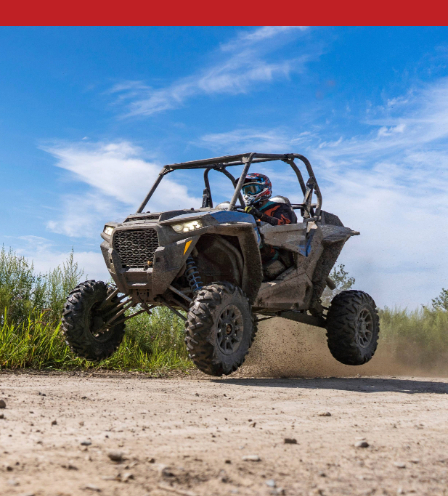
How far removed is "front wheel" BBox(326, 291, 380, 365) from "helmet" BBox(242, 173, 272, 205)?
2180mm

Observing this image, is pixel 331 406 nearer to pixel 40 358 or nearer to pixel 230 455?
pixel 230 455

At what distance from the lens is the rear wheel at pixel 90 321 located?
748 cm

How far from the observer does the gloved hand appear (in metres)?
7.54

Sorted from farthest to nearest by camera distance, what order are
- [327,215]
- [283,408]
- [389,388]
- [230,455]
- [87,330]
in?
1. [327,215]
2. [87,330]
3. [389,388]
4. [283,408]
5. [230,455]

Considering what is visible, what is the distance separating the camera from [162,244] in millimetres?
6648

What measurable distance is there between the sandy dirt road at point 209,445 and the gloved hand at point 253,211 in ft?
10.3

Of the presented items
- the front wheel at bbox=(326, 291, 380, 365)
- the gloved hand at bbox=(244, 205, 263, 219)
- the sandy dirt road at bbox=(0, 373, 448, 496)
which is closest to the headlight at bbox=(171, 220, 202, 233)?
the gloved hand at bbox=(244, 205, 263, 219)

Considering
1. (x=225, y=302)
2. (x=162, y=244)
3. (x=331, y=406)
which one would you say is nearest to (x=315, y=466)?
(x=331, y=406)

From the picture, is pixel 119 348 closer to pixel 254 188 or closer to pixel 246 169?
pixel 254 188

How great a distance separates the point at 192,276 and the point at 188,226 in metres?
0.62

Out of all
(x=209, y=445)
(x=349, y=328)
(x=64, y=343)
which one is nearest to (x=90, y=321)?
(x=64, y=343)

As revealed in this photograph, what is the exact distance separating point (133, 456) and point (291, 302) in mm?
5801

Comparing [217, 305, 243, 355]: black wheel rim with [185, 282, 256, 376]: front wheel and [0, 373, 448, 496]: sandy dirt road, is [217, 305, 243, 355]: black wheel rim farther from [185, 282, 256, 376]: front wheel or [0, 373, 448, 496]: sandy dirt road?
[0, 373, 448, 496]: sandy dirt road

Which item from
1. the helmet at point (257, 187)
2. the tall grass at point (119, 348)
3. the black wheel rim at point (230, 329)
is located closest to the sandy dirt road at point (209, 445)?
the black wheel rim at point (230, 329)
